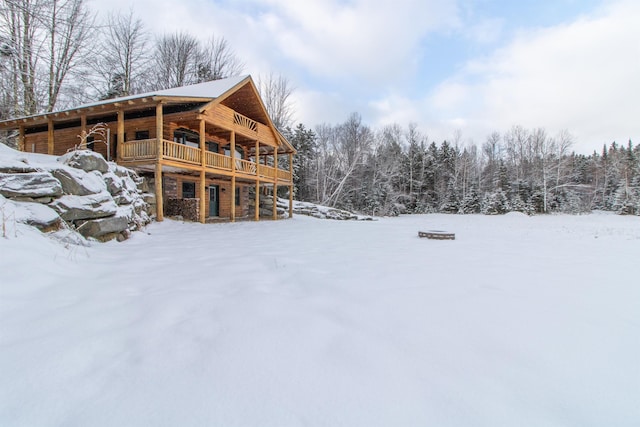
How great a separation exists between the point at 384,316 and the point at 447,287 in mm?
1179

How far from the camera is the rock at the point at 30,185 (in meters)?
4.55

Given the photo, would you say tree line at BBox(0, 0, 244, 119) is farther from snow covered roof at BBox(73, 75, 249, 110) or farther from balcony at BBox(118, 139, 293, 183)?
balcony at BBox(118, 139, 293, 183)

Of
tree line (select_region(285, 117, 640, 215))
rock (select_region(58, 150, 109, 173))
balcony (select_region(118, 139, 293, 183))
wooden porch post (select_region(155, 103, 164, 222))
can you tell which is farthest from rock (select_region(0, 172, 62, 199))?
tree line (select_region(285, 117, 640, 215))

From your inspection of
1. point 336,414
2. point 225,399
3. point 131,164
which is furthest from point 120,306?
point 131,164

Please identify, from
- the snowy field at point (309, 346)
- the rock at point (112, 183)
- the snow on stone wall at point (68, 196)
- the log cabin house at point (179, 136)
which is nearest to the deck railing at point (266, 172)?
the log cabin house at point (179, 136)

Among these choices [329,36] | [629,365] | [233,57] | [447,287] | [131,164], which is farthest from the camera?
[233,57]

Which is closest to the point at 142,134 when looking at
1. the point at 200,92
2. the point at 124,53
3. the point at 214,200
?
the point at 200,92

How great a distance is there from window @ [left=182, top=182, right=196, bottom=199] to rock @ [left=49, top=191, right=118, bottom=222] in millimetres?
8863

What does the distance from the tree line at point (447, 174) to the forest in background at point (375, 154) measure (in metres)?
0.12

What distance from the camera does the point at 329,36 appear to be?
13.3m

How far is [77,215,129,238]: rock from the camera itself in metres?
5.27

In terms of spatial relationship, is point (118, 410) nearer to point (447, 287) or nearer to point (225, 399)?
point (225, 399)

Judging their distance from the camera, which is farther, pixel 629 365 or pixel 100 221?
pixel 100 221

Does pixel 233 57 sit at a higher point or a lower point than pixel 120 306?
higher
